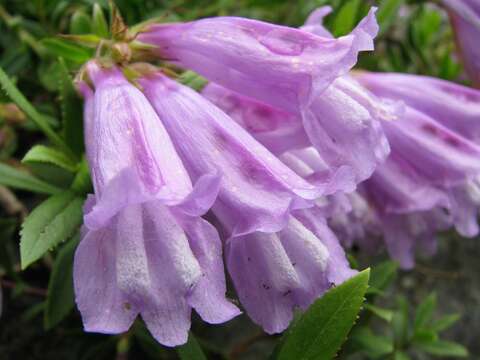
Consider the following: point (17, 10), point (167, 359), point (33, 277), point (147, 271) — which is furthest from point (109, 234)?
point (17, 10)

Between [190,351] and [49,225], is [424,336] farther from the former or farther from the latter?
[49,225]

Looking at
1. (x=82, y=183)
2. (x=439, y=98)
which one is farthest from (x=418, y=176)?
(x=82, y=183)

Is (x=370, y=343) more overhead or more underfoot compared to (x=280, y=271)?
more underfoot

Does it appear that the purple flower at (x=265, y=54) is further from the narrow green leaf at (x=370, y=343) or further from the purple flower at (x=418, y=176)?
the narrow green leaf at (x=370, y=343)

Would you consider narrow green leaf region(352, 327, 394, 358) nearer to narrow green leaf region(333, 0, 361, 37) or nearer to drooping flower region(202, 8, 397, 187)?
drooping flower region(202, 8, 397, 187)

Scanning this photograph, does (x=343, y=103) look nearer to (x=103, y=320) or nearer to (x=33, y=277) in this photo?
(x=103, y=320)

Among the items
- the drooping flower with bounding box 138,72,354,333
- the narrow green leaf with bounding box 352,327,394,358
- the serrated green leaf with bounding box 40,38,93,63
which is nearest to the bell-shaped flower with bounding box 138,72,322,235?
the drooping flower with bounding box 138,72,354,333
